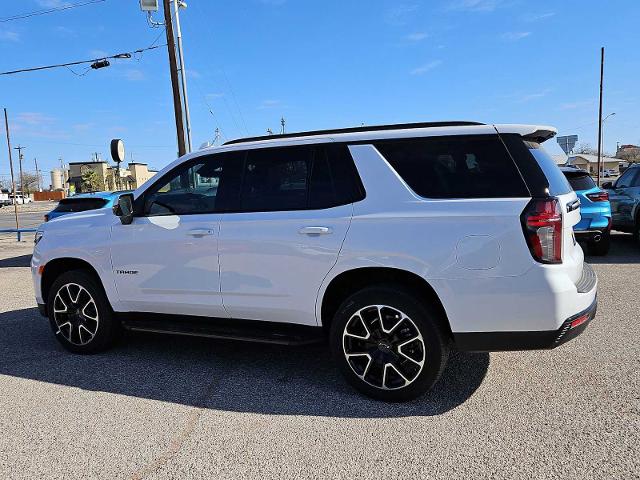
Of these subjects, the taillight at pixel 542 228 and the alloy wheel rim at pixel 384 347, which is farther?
the alloy wheel rim at pixel 384 347

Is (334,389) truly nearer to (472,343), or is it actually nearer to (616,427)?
(472,343)

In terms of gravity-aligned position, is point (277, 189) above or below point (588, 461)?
above

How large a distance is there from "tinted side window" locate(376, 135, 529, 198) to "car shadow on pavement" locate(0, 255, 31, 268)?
34.0ft

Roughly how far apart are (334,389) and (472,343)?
3.72 ft

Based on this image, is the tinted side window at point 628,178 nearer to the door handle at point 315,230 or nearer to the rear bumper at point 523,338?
the rear bumper at point 523,338

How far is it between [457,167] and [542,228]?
0.68m

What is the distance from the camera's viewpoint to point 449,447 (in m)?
2.99

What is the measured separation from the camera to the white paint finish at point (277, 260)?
3672mm

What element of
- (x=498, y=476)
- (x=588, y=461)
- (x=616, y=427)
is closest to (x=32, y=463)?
(x=498, y=476)

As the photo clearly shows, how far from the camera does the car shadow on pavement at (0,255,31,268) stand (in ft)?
37.0

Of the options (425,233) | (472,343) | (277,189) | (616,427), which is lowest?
(616,427)

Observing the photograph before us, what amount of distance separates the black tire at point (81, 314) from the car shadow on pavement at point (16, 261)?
24.1 ft

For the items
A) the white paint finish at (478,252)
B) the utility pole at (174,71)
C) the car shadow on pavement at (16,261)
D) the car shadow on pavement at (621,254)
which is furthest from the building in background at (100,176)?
the white paint finish at (478,252)

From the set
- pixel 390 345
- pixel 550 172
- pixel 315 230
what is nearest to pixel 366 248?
pixel 315 230
